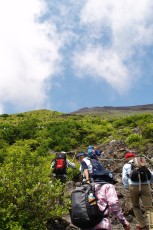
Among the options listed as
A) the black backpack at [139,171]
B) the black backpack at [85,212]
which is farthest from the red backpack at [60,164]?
the black backpack at [85,212]

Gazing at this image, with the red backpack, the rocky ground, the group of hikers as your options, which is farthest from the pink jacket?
the red backpack

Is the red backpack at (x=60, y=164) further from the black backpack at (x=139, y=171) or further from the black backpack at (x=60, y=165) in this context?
the black backpack at (x=139, y=171)

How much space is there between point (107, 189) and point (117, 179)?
873cm

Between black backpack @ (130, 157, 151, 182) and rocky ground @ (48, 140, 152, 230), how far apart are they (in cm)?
216

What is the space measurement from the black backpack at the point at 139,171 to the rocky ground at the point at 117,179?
216 centimetres

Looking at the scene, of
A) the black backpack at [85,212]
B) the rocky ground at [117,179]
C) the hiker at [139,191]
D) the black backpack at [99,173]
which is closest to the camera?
the black backpack at [85,212]

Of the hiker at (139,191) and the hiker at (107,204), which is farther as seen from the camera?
the hiker at (139,191)

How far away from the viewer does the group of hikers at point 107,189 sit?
5.12 metres

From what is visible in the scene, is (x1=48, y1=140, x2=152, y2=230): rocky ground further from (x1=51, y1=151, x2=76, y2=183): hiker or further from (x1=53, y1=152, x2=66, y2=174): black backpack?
(x1=53, y1=152, x2=66, y2=174): black backpack

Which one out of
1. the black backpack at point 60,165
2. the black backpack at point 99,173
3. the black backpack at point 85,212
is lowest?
the black backpack at point 85,212

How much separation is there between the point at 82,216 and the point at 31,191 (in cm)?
294

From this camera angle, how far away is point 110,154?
18531 millimetres

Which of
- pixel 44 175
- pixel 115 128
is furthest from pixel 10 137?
pixel 44 175

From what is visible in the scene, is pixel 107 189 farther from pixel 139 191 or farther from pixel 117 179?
pixel 117 179
